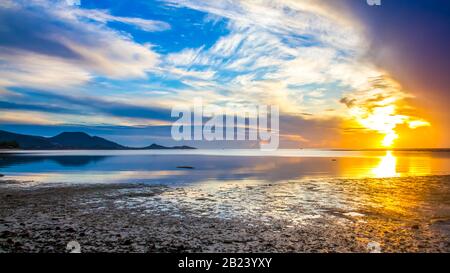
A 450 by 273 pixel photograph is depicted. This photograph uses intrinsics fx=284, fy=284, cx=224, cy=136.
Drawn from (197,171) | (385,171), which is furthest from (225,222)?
(385,171)

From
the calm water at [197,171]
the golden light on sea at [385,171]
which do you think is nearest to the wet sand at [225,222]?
the calm water at [197,171]

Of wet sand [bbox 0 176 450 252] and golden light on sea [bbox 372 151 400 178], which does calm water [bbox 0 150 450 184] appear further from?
wet sand [bbox 0 176 450 252]

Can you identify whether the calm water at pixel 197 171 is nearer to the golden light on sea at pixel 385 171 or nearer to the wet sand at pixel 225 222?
the golden light on sea at pixel 385 171

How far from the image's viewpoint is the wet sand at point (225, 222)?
11.7 meters

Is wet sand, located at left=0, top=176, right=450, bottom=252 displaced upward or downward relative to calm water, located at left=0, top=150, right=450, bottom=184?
upward

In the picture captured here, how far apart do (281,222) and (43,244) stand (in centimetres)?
1121

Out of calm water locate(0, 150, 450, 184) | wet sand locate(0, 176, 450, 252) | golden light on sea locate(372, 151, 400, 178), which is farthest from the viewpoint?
golden light on sea locate(372, 151, 400, 178)

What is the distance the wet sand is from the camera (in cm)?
1170

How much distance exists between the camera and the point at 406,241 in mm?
12117

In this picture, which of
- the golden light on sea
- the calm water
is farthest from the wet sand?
the golden light on sea

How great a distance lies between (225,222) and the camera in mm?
15469

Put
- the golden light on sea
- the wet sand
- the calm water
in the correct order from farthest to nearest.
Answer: the golden light on sea → the calm water → the wet sand
